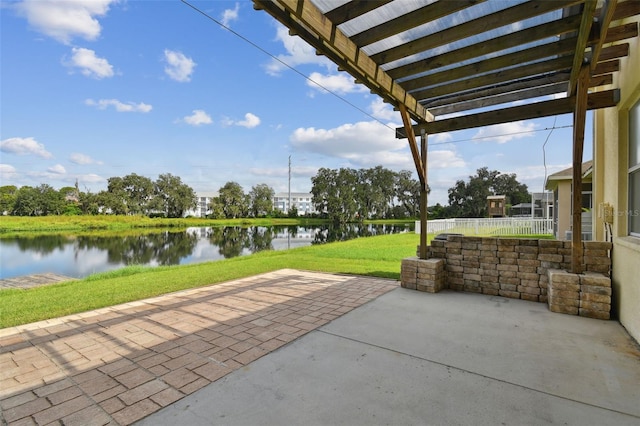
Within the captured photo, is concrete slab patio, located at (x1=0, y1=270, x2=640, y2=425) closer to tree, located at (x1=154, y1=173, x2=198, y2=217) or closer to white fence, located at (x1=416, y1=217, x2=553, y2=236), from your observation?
white fence, located at (x1=416, y1=217, x2=553, y2=236)

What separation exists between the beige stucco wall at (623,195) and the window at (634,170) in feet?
0.22

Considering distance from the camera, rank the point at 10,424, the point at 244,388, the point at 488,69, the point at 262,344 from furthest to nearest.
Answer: the point at 488,69
the point at 262,344
the point at 244,388
the point at 10,424

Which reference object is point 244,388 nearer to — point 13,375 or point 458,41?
point 13,375

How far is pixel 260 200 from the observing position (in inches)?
1791

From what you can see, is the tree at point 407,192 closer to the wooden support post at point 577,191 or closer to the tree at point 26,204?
the wooden support post at point 577,191

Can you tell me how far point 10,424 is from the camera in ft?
5.05

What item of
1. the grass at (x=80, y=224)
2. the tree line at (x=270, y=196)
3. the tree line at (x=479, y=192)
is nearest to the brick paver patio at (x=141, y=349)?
the grass at (x=80, y=224)

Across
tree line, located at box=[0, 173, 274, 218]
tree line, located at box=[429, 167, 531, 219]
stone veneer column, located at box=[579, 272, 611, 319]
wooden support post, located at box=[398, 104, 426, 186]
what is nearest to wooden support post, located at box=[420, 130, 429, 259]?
wooden support post, located at box=[398, 104, 426, 186]

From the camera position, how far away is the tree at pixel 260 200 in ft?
148

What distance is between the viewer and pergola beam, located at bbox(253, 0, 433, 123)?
7.04 feet

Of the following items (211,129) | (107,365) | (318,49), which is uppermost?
(211,129)

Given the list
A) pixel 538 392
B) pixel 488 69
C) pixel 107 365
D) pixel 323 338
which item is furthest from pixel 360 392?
pixel 488 69

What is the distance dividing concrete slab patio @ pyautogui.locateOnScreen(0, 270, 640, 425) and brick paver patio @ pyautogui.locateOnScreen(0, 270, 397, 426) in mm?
12

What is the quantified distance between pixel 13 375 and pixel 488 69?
190 inches
